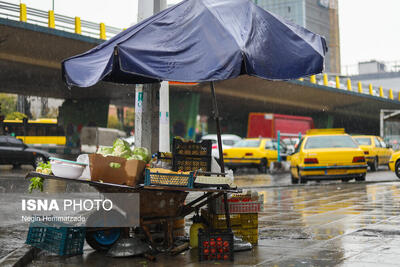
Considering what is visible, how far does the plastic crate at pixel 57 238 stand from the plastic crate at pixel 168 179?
106cm

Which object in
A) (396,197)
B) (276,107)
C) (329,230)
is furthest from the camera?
(276,107)

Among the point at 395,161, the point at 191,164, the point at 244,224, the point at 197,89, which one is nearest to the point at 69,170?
the point at 191,164

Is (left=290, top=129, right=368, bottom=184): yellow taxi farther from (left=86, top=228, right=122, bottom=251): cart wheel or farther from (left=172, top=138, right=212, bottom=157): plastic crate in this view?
(left=86, top=228, right=122, bottom=251): cart wheel

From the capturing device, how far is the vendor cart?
572cm

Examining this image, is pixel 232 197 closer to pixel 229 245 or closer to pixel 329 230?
pixel 229 245

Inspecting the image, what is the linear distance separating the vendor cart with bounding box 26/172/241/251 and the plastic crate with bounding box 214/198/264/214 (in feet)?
0.40

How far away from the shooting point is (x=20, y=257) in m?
5.50

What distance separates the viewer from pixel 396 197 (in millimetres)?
12039

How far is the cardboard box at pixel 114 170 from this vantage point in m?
5.71

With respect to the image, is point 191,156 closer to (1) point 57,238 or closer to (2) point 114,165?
(2) point 114,165

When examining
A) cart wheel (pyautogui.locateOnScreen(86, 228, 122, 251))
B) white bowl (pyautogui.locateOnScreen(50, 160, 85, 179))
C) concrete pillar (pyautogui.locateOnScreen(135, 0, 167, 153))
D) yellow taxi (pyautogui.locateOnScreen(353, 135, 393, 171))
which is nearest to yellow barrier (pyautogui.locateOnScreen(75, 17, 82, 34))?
yellow taxi (pyautogui.locateOnScreen(353, 135, 393, 171))

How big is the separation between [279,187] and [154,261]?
11.2 m

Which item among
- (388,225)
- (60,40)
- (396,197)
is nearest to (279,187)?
(396,197)

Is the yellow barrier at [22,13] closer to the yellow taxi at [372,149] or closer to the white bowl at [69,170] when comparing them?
the yellow taxi at [372,149]
